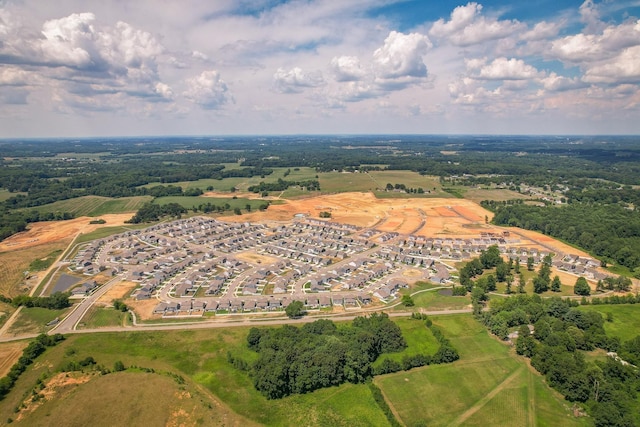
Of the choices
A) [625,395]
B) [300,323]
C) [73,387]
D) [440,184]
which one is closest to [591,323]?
[625,395]

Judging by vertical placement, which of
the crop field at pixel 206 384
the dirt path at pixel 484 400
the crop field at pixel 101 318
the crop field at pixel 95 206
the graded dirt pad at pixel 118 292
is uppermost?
the crop field at pixel 95 206

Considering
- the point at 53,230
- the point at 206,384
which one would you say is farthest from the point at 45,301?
the point at 53,230

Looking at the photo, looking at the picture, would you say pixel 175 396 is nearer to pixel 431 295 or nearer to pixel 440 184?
pixel 431 295

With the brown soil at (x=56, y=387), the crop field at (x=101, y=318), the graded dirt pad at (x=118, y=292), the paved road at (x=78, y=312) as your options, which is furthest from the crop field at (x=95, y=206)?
the brown soil at (x=56, y=387)

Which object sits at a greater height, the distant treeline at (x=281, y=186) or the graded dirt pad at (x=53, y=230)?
the distant treeline at (x=281, y=186)

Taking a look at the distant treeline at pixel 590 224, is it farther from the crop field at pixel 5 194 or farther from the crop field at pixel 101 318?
the crop field at pixel 5 194

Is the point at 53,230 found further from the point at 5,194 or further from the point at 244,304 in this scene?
the point at 244,304
